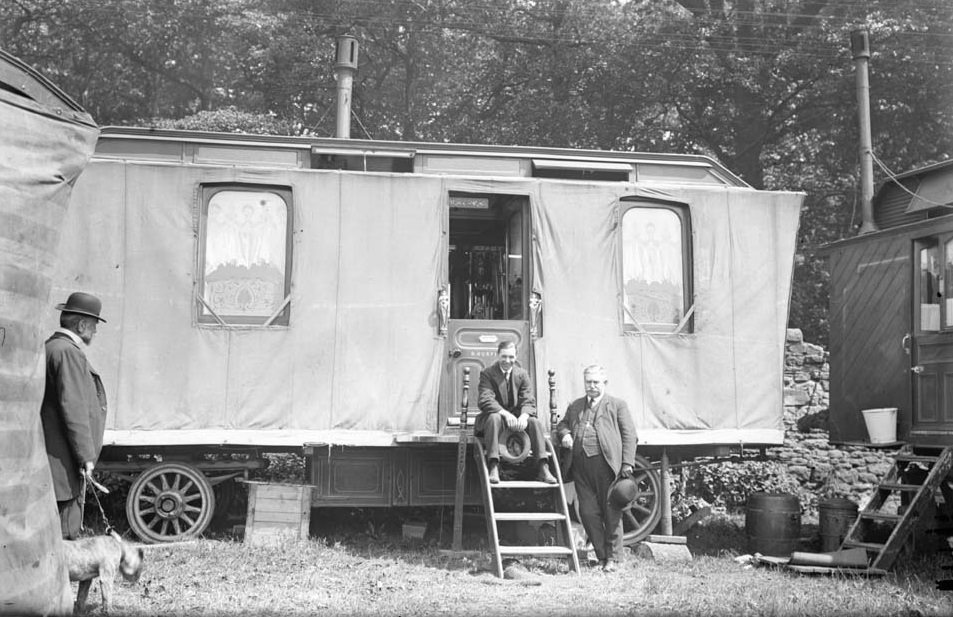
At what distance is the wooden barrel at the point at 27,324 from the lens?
4105 mm

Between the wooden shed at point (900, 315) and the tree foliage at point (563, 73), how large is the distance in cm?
760

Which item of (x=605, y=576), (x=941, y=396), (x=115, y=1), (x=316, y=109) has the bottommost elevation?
(x=605, y=576)

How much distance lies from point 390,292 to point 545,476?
6.98ft

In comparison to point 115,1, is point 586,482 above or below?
below

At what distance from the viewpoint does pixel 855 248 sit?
32.7 feet

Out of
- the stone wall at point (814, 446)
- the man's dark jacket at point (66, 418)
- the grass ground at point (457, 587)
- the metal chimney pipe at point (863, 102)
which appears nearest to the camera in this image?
the man's dark jacket at point (66, 418)

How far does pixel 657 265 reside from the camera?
907 cm

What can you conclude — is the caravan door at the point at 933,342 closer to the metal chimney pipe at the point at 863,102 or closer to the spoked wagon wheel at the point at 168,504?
the metal chimney pipe at the point at 863,102

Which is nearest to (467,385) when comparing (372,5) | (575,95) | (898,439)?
(898,439)

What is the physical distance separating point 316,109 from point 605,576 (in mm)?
14546

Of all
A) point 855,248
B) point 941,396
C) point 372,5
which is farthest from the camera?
point 372,5

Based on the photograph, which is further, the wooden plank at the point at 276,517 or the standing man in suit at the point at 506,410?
the wooden plank at the point at 276,517

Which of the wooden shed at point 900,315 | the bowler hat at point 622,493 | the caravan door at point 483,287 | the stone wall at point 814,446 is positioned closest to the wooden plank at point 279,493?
the caravan door at point 483,287

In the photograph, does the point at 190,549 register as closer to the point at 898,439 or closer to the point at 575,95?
the point at 898,439
